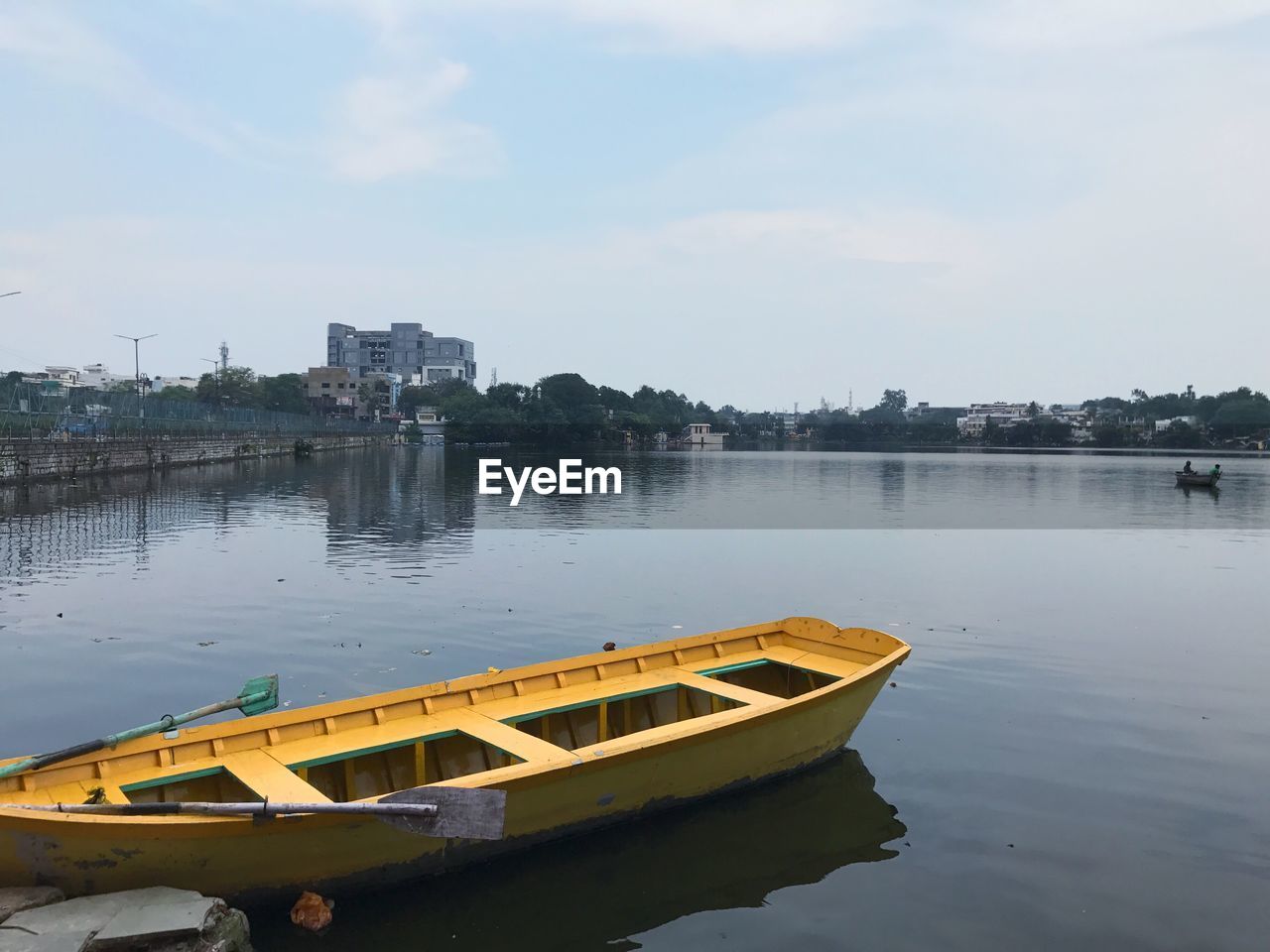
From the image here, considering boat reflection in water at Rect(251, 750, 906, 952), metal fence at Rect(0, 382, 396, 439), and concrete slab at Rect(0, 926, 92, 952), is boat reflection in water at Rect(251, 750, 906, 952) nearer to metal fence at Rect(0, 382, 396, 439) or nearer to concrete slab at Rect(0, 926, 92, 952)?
concrete slab at Rect(0, 926, 92, 952)

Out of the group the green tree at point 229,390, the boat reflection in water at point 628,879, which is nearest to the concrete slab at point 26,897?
the boat reflection in water at point 628,879

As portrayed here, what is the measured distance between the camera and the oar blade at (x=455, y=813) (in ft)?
29.4

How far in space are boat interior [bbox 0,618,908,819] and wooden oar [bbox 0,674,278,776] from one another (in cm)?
16

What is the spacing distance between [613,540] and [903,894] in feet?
93.5

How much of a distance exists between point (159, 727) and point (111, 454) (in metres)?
63.2

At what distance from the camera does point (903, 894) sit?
404 inches

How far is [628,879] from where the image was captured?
10383 mm

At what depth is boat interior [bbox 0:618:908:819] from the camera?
9586 mm

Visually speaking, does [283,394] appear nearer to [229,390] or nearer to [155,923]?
[229,390]

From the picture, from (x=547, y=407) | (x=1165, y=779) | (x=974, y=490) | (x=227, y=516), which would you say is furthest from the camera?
(x=547, y=407)

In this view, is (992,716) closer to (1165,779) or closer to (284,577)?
(1165,779)

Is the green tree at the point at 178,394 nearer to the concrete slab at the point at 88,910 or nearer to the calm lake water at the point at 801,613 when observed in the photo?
the calm lake water at the point at 801,613

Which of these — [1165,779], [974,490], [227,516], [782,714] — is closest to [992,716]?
[1165,779]

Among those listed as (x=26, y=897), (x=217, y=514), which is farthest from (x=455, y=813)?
(x=217, y=514)
